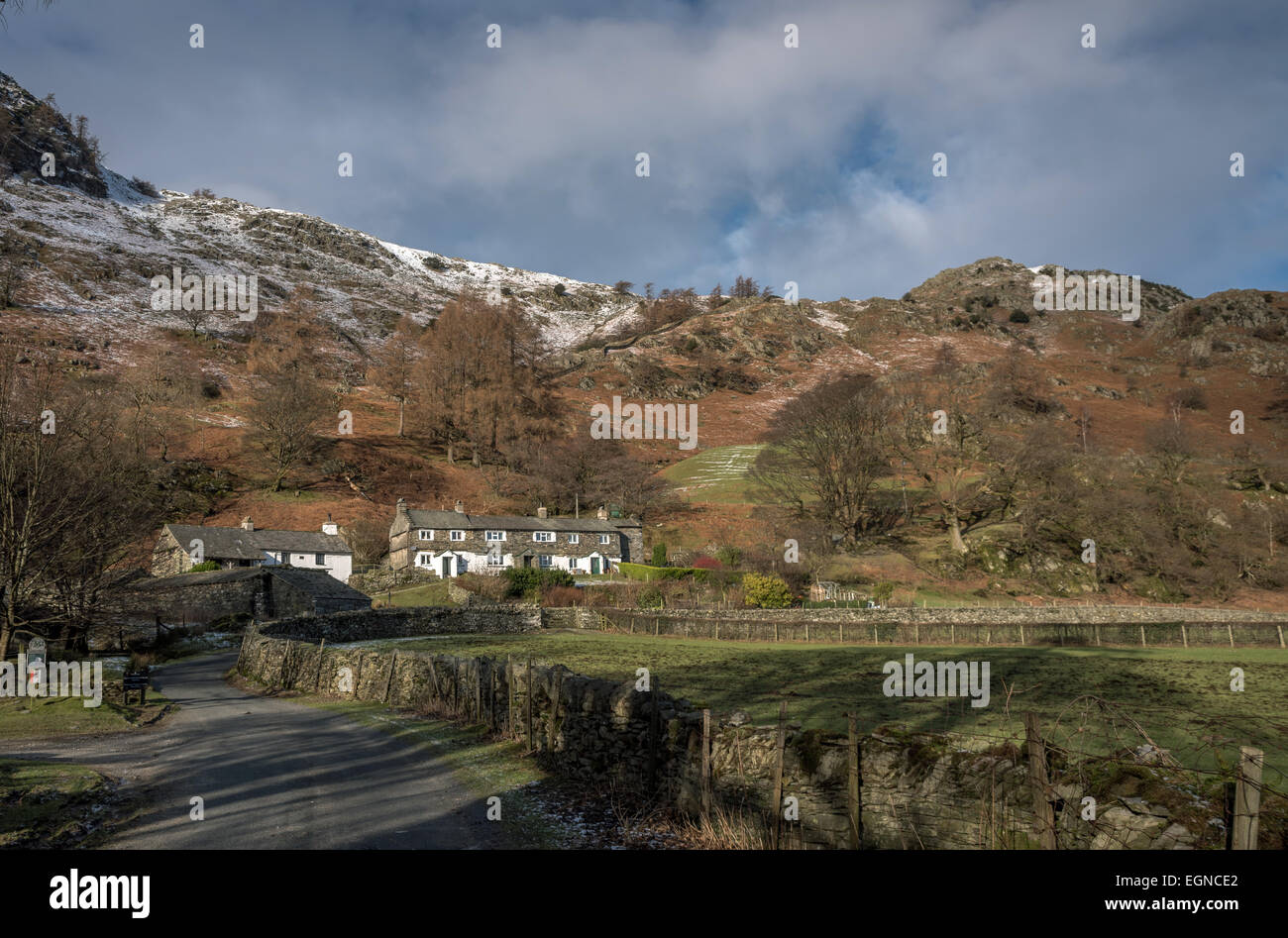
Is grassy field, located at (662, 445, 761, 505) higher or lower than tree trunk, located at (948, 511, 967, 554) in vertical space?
higher

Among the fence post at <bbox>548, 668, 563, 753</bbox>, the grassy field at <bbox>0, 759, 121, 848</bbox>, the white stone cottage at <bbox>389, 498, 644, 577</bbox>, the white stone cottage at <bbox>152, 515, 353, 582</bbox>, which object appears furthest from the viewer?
the white stone cottage at <bbox>389, 498, 644, 577</bbox>

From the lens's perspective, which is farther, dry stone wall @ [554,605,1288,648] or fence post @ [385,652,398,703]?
dry stone wall @ [554,605,1288,648]

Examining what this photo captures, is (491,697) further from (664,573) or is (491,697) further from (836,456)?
(836,456)

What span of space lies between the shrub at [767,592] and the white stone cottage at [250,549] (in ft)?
111

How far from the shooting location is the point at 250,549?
178 ft

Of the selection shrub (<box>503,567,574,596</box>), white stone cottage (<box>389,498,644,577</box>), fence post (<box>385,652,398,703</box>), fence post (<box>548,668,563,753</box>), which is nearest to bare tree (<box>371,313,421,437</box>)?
white stone cottage (<box>389,498,644,577</box>)

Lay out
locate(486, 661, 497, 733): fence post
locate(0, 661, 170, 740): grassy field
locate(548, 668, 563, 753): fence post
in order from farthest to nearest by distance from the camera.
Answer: locate(0, 661, 170, 740): grassy field
locate(486, 661, 497, 733): fence post
locate(548, 668, 563, 753): fence post

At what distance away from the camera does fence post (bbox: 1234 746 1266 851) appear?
188 inches

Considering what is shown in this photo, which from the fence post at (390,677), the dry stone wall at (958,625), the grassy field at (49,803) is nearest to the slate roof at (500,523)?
the dry stone wall at (958,625)

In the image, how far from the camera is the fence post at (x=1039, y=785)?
6.00 m

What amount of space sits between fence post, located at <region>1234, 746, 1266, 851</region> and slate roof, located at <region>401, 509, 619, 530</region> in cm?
6028

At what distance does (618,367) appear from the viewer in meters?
150

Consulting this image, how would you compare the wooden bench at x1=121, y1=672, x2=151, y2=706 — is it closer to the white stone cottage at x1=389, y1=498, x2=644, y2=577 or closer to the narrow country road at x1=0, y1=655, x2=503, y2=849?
the narrow country road at x1=0, y1=655, x2=503, y2=849

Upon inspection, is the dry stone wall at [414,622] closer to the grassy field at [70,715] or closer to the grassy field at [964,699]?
the grassy field at [964,699]
